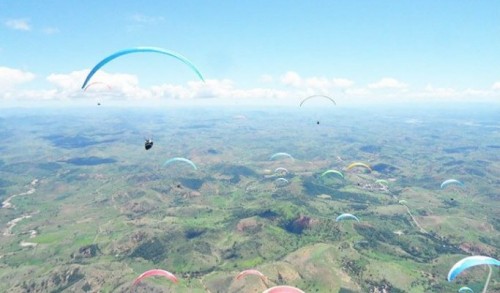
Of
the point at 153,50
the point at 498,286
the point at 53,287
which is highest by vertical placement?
the point at 153,50

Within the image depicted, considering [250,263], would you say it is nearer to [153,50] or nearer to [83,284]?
[83,284]

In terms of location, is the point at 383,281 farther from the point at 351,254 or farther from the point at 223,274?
the point at 223,274

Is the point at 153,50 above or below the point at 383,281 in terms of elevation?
above

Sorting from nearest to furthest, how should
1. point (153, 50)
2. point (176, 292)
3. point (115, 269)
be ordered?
point (153, 50), point (176, 292), point (115, 269)

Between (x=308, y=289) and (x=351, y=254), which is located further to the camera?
(x=351, y=254)

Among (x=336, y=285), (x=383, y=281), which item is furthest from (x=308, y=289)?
(x=383, y=281)

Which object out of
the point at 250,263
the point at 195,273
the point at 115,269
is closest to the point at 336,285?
the point at 250,263

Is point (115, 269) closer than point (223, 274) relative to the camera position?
No

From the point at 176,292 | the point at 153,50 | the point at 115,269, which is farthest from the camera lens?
the point at 115,269

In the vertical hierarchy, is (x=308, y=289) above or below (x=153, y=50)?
below
